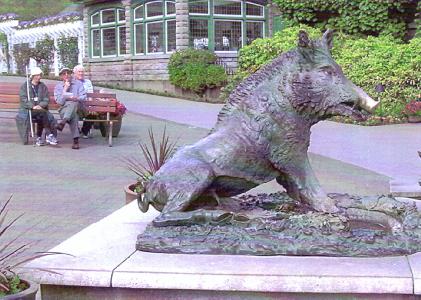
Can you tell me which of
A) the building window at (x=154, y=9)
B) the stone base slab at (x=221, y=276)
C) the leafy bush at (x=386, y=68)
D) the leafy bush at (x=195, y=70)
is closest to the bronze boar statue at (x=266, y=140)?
the stone base slab at (x=221, y=276)

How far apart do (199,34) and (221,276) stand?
80.4ft

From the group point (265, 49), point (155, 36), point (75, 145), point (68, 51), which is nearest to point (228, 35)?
point (155, 36)

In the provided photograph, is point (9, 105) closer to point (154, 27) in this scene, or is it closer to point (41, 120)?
point (41, 120)

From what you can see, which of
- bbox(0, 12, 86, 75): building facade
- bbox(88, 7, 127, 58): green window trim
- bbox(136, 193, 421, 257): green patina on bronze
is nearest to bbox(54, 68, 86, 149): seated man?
bbox(136, 193, 421, 257): green patina on bronze

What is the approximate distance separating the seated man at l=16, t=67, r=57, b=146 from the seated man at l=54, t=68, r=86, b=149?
0.22m

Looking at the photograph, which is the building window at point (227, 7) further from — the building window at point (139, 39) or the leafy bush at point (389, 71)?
the leafy bush at point (389, 71)

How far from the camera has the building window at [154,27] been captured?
90.4 ft

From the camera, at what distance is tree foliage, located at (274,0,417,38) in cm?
2222

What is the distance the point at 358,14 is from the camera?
22.5 m

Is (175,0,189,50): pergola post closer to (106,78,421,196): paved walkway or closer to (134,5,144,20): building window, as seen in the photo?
(134,5,144,20): building window

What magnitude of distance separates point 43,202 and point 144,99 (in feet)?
52.0

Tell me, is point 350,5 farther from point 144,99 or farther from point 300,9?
point 144,99

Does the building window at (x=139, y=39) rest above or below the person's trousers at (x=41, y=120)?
above

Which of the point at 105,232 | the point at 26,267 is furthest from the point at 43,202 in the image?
the point at 26,267
